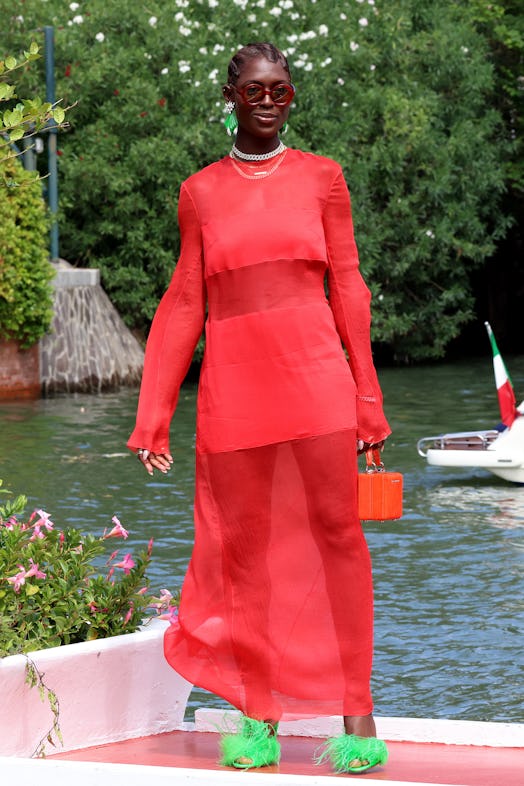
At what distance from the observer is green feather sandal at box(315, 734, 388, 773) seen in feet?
16.1

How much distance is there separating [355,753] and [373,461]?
98 cm

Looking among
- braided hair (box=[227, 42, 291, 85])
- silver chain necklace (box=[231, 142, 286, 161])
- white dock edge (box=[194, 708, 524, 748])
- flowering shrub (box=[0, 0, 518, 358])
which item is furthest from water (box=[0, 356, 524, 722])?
flowering shrub (box=[0, 0, 518, 358])

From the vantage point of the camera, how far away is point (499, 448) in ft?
43.4

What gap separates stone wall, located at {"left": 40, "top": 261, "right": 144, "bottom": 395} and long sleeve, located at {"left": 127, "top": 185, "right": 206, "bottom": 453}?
17.0 meters

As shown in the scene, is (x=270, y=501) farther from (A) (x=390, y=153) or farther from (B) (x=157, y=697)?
(A) (x=390, y=153)

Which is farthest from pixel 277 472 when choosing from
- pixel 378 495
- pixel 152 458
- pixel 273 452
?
pixel 152 458

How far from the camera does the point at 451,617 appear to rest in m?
8.67

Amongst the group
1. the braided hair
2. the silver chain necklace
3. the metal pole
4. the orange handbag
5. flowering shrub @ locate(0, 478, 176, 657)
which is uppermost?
the metal pole

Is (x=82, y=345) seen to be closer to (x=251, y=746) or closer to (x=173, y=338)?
(x=173, y=338)

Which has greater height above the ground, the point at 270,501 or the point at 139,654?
the point at 270,501

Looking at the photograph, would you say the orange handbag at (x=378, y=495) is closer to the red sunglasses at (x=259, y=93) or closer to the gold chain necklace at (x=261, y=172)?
the gold chain necklace at (x=261, y=172)

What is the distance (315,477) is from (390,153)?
75.5ft

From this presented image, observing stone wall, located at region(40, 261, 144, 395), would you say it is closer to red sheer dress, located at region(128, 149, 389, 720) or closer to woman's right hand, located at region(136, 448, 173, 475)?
woman's right hand, located at region(136, 448, 173, 475)

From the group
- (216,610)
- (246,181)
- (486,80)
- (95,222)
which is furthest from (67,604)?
(486,80)
